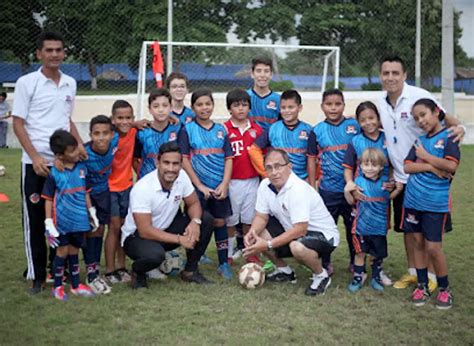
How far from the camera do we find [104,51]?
1639 centimetres

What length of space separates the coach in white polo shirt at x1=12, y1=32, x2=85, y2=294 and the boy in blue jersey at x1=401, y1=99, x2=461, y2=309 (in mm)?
2346

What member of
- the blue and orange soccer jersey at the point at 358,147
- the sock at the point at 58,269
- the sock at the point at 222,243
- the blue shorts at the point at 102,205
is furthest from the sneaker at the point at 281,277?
the sock at the point at 58,269

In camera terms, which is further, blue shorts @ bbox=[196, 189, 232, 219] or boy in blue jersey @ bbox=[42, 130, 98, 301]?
blue shorts @ bbox=[196, 189, 232, 219]

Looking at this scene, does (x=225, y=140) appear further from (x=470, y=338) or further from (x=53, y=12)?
(x=53, y=12)

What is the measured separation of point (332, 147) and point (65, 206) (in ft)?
6.86

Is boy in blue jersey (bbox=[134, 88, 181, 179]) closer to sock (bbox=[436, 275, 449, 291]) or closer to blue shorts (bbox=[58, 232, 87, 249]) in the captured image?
blue shorts (bbox=[58, 232, 87, 249])

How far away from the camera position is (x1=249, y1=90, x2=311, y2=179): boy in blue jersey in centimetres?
525

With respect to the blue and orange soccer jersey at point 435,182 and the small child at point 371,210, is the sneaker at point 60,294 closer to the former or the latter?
the small child at point 371,210

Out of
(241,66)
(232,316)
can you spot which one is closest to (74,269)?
(232,316)

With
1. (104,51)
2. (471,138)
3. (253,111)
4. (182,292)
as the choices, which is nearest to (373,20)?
(471,138)

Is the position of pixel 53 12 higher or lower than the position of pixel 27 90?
higher

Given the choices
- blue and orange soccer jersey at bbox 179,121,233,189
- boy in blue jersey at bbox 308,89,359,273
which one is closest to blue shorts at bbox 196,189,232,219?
blue and orange soccer jersey at bbox 179,121,233,189

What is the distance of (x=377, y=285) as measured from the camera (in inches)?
192

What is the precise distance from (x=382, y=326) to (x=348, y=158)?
54.8 inches
